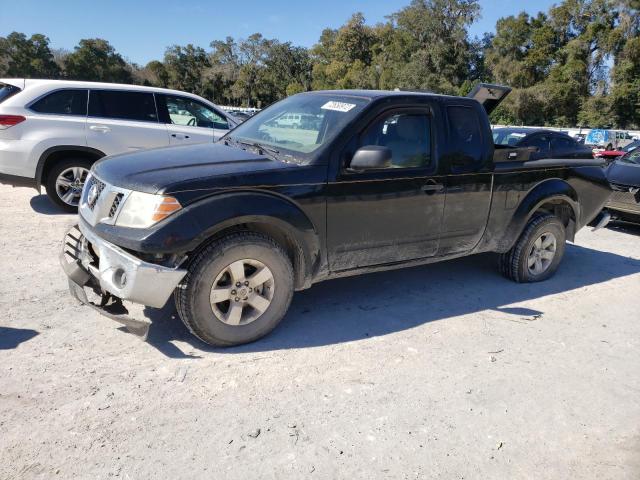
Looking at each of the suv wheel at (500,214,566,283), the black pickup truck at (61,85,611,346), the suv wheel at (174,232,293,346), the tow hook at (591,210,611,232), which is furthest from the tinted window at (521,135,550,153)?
the suv wheel at (174,232,293,346)

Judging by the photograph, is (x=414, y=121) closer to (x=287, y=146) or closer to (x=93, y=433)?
(x=287, y=146)

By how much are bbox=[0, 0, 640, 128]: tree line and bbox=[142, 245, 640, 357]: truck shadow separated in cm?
4220

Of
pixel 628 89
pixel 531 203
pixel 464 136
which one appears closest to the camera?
pixel 464 136

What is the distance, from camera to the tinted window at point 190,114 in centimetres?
764

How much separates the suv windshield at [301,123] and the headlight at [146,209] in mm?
1049

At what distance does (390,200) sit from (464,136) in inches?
41.0

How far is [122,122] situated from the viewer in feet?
23.6

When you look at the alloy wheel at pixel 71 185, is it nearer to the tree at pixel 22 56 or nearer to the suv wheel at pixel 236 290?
the suv wheel at pixel 236 290

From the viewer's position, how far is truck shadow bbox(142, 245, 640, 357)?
3758mm

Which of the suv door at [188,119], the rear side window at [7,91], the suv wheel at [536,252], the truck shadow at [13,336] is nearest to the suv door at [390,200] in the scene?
the suv wheel at [536,252]

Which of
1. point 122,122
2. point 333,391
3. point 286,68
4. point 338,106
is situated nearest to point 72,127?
point 122,122

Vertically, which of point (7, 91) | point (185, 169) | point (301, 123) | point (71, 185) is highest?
point (7, 91)

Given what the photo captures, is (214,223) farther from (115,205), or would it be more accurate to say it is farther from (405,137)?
(405,137)

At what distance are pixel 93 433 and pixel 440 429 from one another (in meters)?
1.87
